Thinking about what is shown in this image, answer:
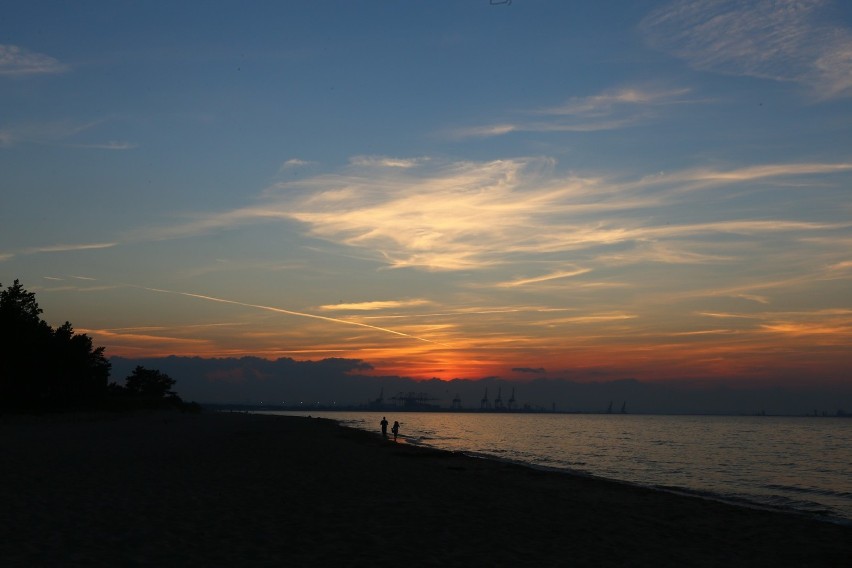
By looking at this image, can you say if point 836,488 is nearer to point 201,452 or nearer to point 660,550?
point 660,550

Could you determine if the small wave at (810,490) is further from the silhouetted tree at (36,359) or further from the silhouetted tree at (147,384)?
the silhouetted tree at (147,384)

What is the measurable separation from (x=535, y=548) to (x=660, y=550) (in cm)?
322

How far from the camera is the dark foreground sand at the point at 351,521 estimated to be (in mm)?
13656

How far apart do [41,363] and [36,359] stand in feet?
11.0

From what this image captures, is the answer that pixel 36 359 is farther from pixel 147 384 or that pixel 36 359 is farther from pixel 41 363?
pixel 147 384

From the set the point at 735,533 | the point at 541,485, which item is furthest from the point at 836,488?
the point at 735,533

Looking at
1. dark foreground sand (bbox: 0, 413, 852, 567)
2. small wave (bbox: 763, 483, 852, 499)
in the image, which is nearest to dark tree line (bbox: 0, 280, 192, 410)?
dark foreground sand (bbox: 0, 413, 852, 567)

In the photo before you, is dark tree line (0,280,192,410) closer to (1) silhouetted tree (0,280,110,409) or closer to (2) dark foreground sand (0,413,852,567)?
(1) silhouetted tree (0,280,110,409)

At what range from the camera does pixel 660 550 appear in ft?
53.6

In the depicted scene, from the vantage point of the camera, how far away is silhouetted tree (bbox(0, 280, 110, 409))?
77125mm

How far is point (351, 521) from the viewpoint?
58.2ft

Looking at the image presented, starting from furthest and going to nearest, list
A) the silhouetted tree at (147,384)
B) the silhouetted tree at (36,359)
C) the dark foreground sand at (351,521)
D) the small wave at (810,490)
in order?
the silhouetted tree at (147,384) < the silhouetted tree at (36,359) < the small wave at (810,490) < the dark foreground sand at (351,521)

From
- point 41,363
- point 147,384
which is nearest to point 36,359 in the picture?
point 41,363

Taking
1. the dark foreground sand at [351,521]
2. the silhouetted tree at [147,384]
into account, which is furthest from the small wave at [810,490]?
the silhouetted tree at [147,384]
